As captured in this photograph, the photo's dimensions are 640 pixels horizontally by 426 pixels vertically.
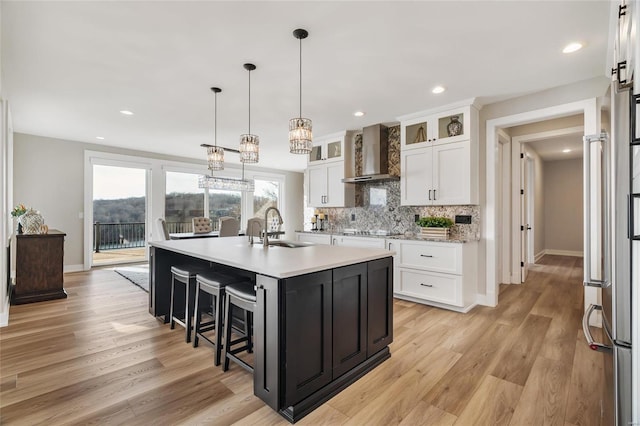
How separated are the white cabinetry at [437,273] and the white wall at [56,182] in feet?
19.8

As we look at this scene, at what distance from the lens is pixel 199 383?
6.75ft

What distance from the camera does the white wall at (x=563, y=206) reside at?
7562mm

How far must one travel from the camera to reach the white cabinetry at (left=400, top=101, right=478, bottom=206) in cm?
372

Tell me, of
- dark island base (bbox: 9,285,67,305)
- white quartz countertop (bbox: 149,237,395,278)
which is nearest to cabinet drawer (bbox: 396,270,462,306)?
white quartz countertop (bbox: 149,237,395,278)

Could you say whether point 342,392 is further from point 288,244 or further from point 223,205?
point 223,205

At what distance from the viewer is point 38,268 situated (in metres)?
3.99

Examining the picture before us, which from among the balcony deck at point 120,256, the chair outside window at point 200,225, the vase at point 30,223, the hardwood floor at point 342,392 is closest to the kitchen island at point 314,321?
the hardwood floor at point 342,392

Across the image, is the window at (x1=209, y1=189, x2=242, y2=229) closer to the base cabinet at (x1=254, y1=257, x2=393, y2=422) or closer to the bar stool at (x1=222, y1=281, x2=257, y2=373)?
the bar stool at (x1=222, y1=281, x2=257, y2=373)

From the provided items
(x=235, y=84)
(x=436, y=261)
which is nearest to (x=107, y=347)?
(x=235, y=84)

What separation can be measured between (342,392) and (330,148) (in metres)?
4.12

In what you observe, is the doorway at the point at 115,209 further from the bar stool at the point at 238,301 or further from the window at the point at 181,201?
the bar stool at the point at 238,301

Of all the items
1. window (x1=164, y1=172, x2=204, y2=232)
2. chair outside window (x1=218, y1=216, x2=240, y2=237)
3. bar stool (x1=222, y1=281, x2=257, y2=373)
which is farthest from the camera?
window (x1=164, y1=172, x2=204, y2=232)

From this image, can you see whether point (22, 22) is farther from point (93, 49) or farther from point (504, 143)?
point (504, 143)

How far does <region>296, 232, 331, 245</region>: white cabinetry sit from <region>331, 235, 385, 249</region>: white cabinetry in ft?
0.38
